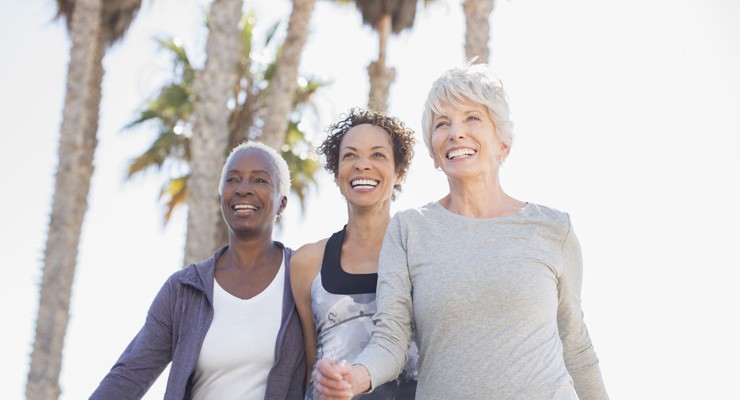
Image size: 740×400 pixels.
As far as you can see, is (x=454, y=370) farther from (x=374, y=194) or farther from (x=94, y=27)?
(x=94, y=27)

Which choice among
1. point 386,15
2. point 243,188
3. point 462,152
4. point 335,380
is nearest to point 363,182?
point 243,188

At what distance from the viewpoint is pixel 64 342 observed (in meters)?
13.3

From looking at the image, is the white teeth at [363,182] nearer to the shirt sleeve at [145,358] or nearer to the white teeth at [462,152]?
the white teeth at [462,152]

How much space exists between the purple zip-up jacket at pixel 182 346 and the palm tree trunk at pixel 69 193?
9.29 m

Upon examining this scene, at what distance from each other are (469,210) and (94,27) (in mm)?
11934

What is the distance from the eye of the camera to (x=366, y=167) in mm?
4262

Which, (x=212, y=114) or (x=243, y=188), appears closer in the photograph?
(x=243, y=188)

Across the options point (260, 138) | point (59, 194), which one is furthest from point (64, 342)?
point (260, 138)

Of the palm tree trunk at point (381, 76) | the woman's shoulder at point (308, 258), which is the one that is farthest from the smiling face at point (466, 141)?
the palm tree trunk at point (381, 76)

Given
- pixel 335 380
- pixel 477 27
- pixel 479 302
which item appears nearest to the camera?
pixel 335 380

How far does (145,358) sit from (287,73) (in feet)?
29.8

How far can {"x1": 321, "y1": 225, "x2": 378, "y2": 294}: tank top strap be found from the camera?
13.0 ft

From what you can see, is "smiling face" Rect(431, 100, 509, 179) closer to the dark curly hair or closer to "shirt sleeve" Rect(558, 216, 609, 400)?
"shirt sleeve" Rect(558, 216, 609, 400)

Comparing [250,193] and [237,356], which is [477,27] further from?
[237,356]
